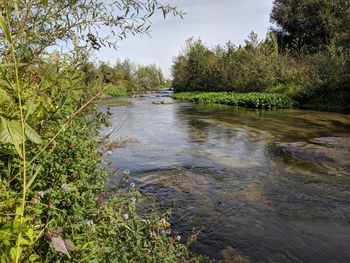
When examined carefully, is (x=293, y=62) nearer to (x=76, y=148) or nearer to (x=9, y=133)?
(x=76, y=148)

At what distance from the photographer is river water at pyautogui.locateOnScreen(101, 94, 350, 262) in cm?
454

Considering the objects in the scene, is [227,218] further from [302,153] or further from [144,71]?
[144,71]

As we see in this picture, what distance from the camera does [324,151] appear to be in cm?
916

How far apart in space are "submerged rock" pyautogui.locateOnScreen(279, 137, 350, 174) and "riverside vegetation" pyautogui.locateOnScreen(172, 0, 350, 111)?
33.7 ft

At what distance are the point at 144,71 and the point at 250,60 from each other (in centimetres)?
4650

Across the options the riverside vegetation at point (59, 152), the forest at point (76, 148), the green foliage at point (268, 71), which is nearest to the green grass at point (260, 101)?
the forest at point (76, 148)

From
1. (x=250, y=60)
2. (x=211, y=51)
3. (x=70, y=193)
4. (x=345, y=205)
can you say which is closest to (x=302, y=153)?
(x=345, y=205)

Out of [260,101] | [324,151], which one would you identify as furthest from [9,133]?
[260,101]

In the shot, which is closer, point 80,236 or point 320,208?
point 80,236

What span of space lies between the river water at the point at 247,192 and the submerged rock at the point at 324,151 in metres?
0.20

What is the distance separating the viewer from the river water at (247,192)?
4535 mm

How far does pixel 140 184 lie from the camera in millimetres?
6906

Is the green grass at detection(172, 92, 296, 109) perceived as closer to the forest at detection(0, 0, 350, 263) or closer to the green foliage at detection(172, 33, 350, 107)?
the forest at detection(0, 0, 350, 263)

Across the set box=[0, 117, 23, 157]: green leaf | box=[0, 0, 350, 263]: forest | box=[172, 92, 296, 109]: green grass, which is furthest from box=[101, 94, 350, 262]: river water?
box=[172, 92, 296, 109]: green grass
